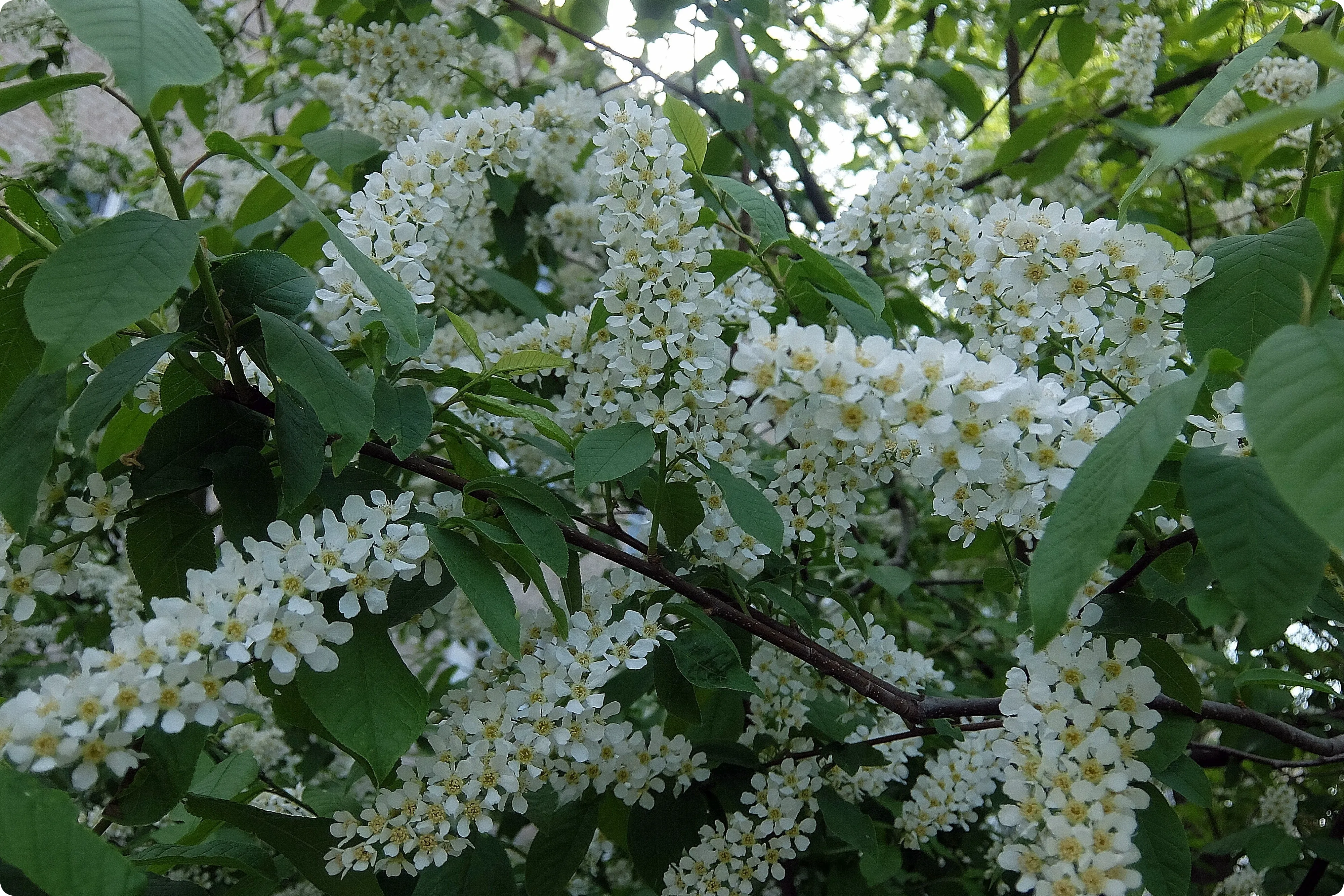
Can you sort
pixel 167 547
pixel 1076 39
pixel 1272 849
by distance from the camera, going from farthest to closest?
pixel 1076 39
pixel 1272 849
pixel 167 547

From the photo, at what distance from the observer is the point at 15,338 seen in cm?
119

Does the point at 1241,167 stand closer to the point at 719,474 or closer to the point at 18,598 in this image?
the point at 719,474

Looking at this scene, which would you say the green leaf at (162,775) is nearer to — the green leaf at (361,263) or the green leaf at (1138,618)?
the green leaf at (361,263)

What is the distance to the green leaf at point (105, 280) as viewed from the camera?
943 millimetres

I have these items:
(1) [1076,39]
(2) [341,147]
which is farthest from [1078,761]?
(1) [1076,39]

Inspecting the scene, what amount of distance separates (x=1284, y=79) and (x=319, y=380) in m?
2.85

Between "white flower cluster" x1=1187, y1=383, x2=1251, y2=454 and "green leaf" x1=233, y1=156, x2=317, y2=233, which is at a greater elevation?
"green leaf" x1=233, y1=156, x2=317, y2=233

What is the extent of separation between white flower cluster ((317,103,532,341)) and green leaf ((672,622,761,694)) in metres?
0.68

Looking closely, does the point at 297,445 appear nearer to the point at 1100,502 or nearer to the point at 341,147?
the point at 1100,502

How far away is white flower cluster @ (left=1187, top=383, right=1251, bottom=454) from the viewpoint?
109 cm

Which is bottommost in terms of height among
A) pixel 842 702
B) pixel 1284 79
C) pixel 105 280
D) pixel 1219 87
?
pixel 105 280

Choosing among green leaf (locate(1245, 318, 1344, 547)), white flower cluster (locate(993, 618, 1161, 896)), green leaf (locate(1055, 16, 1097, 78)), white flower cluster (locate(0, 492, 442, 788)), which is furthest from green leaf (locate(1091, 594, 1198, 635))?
green leaf (locate(1055, 16, 1097, 78))

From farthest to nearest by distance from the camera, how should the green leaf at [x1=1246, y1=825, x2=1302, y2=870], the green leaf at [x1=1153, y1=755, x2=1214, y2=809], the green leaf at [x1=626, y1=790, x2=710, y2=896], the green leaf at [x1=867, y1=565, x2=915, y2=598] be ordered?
the green leaf at [x1=867, y1=565, x2=915, y2=598]
the green leaf at [x1=1246, y1=825, x2=1302, y2=870]
the green leaf at [x1=626, y1=790, x2=710, y2=896]
the green leaf at [x1=1153, y1=755, x2=1214, y2=809]

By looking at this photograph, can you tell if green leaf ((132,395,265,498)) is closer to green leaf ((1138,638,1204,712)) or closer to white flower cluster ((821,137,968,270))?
white flower cluster ((821,137,968,270))
